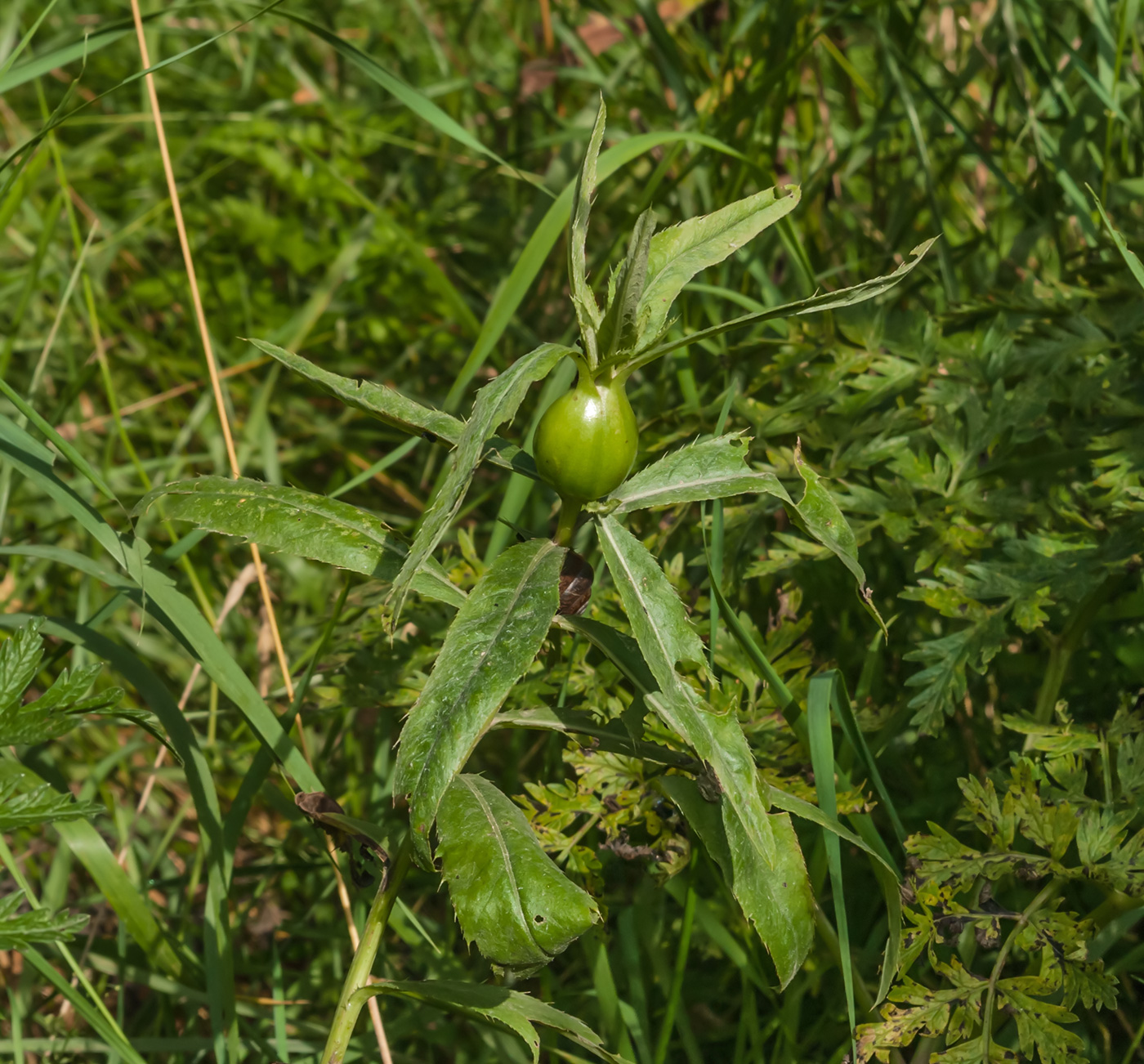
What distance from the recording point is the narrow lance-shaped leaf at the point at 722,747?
1126 mm

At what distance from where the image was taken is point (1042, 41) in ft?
7.74

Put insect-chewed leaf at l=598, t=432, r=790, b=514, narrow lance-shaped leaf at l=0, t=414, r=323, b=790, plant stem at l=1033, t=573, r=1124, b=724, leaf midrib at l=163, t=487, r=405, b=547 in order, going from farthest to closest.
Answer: plant stem at l=1033, t=573, r=1124, b=724 < narrow lance-shaped leaf at l=0, t=414, r=323, b=790 < leaf midrib at l=163, t=487, r=405, b=547 < insect-chewed leaf at l=598, t=432, r=790, b=514

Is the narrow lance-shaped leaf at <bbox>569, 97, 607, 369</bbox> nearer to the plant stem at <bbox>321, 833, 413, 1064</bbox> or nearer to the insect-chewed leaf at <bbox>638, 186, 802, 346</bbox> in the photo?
the insect-chewed leaf at <bbox>638, 186, 802, 346</bbox>

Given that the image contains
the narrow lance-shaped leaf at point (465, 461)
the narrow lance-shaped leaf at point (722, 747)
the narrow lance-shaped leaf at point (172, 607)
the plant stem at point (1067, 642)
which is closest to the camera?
the narrow lance-shaped leaf at point (465, 461)

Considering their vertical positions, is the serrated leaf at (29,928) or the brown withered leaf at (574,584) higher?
the brown withered leaf at (574,584)

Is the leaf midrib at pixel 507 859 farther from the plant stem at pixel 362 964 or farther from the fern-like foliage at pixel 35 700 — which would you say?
the fern-like foliage at pixel 35 700

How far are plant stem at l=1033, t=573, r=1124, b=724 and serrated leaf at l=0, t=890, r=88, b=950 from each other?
4.31 feet

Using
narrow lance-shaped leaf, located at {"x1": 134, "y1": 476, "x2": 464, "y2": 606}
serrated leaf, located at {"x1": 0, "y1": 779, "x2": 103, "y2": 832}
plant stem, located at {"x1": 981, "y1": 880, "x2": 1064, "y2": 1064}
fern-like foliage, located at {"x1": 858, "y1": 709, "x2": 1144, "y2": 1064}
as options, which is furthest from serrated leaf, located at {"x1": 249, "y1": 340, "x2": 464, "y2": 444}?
plant stem, located at {"x1": 981, "y1": 880, "x2": 1064, "y2": 1064}

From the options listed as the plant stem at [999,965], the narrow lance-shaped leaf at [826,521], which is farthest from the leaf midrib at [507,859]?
the plant stem at [999,965]

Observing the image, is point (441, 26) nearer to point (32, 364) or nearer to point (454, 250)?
point (454, 250)

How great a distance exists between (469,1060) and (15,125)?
2.80 metres

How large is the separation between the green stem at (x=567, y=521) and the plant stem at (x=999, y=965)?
740 millimetres

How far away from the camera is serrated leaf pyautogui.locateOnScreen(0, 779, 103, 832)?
1.20m

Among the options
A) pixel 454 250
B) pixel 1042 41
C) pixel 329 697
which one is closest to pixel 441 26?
pixel 454 250
